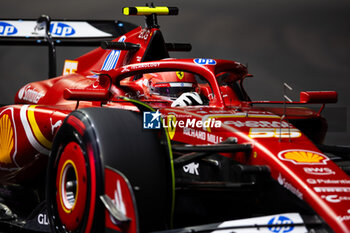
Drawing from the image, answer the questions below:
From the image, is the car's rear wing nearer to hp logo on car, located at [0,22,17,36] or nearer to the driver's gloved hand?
hp logo on car, located at [0,22,17,36]

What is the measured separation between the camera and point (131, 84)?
3.64 metres

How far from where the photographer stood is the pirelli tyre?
7.03ft

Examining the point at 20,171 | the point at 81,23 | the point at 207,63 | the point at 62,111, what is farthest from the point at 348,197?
the point at 81,23

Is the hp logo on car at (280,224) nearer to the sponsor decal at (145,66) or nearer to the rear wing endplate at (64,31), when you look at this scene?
the sponsor decal at (145,66)

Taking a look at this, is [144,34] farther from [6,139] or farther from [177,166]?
[177,166]

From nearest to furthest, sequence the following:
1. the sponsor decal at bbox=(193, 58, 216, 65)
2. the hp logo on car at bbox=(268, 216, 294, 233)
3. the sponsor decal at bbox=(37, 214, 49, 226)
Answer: the hp logo on car at bbox=(268, 216, 294, 233)
the sponsor decal at bbox=(37, 214, 49, 226)
the sponsor decal at bbox=(193, 58, 216, 65)

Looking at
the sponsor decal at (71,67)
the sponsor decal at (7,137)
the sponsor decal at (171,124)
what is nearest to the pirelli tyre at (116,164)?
the sponsor decal at (171,124)

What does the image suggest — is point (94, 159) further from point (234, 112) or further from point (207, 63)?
point (207, 63)

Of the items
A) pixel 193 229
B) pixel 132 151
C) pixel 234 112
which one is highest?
pixel 234 112

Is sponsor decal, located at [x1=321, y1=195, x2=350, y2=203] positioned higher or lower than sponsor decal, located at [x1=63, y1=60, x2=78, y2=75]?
lower

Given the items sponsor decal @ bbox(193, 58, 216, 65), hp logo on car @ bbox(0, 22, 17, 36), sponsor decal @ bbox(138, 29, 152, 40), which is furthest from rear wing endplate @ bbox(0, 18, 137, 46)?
sponsor decal @ bbox(193, 58, 216, 65)

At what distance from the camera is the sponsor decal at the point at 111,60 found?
4.08m

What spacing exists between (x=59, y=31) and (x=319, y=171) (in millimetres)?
4451

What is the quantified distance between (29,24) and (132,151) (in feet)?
13.8
